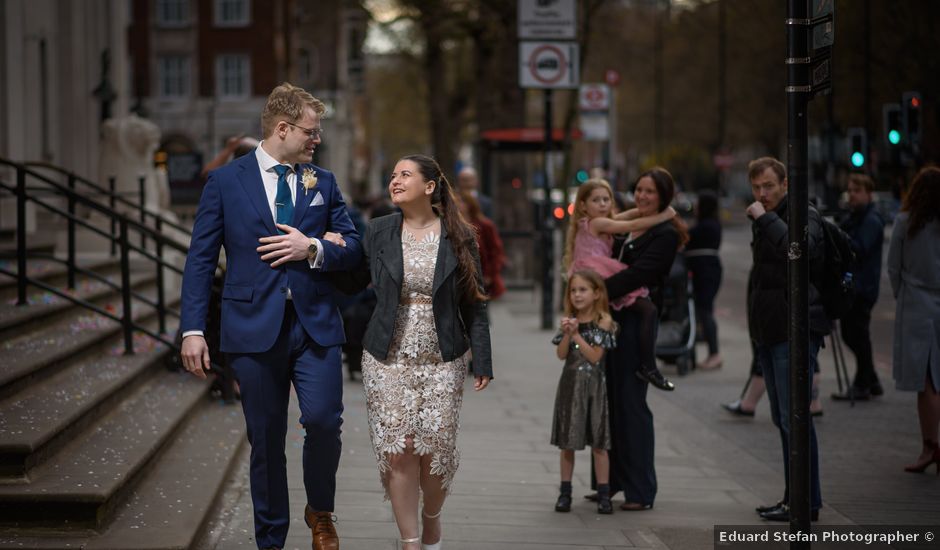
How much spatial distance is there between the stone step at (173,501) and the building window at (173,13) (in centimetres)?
5283

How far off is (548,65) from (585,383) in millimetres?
9878

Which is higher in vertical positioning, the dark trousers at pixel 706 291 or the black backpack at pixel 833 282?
the black backpack at pixel 833 282

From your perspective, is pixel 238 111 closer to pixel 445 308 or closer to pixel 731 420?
pixel 731 420

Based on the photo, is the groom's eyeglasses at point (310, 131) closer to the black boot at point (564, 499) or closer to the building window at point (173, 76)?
the black boot at point (564, 499)

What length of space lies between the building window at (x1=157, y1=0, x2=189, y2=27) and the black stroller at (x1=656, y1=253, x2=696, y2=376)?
4923cm

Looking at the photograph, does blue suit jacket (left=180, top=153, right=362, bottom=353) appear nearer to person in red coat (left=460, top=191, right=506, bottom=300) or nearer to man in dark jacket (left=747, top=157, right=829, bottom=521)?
man in dark jacket (left=747, top=157, right=829, bottom=521)

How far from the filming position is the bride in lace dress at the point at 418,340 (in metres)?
5.52

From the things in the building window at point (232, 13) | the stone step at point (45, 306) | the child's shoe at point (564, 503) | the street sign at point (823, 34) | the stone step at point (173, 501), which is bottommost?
the child's shoe at point (564, 503)

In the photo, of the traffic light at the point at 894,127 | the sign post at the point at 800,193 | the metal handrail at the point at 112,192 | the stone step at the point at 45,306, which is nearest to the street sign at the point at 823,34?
the sign post at the point at 800,193

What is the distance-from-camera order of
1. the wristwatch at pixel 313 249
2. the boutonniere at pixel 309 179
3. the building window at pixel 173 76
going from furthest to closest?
1. the building window at pixel 173 76
2. the boutonniere at pixel 309 179
3. the wristwatch at pixel 313 249

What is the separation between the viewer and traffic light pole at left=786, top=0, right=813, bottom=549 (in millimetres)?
5422

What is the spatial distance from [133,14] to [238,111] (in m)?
6.40

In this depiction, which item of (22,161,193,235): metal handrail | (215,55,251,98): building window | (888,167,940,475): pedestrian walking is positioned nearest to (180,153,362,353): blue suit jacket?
(888,167,940,475): pedestrian walking

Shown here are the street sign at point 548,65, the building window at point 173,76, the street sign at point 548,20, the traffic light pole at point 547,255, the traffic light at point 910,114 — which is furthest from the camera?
the building window at point 173,76
